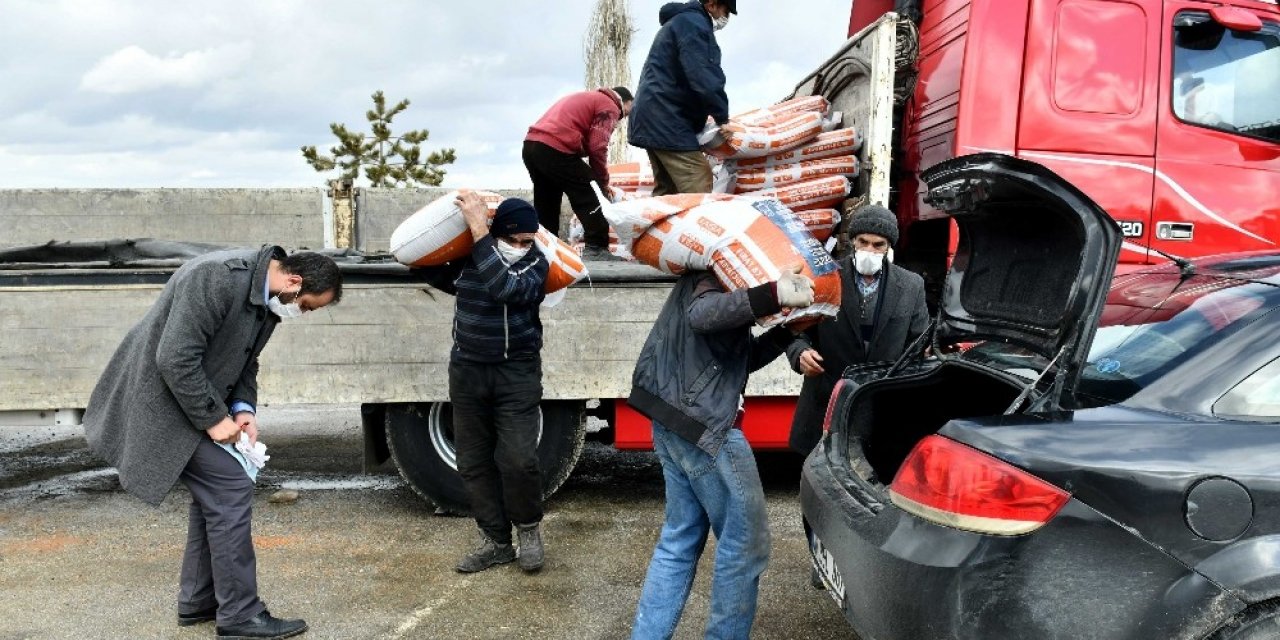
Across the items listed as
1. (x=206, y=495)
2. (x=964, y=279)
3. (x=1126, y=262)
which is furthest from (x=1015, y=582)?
(x=1126, y=262)

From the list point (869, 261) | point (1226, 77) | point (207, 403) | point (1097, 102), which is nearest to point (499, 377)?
point (207, 403)

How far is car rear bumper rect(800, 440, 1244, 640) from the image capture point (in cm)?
185

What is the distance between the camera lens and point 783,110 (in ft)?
17.5

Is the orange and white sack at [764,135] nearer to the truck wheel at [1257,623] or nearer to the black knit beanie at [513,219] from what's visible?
the black knit beanie at [513,219]

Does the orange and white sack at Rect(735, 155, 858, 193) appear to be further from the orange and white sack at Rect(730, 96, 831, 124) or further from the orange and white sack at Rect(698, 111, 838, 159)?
the orange and white sack at Rect(730, 96, 831, 124)

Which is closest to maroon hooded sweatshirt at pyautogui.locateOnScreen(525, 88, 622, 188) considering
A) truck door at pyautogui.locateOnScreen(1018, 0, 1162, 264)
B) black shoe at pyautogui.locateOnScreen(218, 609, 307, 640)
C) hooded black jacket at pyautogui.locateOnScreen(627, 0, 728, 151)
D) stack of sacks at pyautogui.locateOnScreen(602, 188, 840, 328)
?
hooded black jacket at pyautogui.locateOnScreen(627, 0, 728, 151)

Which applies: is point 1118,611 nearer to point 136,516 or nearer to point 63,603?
point 63,603

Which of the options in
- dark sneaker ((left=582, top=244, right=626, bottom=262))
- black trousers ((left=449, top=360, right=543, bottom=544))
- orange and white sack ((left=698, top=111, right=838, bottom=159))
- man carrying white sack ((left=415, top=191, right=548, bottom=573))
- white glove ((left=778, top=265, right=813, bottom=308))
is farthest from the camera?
dark sneaker ((left=582, top=244, right=626, bottom=262))

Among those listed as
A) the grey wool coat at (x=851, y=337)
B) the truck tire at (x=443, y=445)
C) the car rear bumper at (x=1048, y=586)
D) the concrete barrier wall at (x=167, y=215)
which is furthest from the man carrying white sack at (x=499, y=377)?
the concrete barrier wall at (x=167, y=215)

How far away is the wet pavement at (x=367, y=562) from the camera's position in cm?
341

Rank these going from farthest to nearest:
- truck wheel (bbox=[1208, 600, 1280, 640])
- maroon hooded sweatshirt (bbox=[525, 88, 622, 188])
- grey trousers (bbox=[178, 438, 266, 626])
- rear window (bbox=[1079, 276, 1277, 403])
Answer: maroon hooded sweatshirt (bbox=[525, 88, 622, 188]) → grey trousers (bbox=[178, 438, 266, 626]) → rear window (bbox=[1079, 276, 1277, 403]) → truck wheel (bbox=[1208, 600, 1280, 640])

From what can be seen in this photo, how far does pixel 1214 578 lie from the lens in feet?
6.02

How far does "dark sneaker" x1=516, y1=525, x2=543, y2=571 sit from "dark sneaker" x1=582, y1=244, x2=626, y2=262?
1.65 meters

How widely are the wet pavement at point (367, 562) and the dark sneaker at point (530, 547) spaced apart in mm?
53
